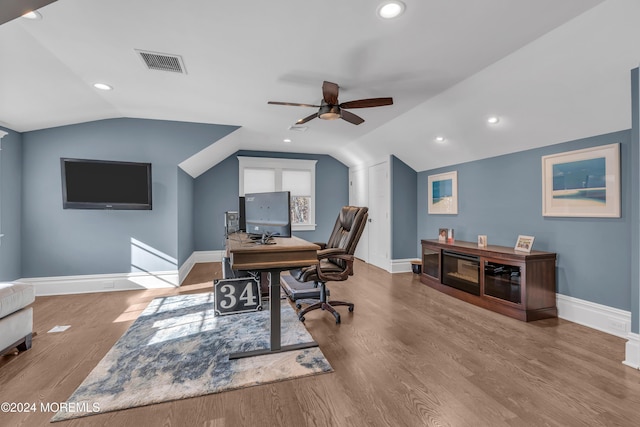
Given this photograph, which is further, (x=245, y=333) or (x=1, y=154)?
(x=1, y=154)

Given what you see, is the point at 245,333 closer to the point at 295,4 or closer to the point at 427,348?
the point at 427,348

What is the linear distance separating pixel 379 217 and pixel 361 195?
934 mm

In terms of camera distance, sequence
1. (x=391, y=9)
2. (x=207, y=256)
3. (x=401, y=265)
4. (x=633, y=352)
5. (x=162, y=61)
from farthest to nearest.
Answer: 1. (x=207, y=256)
2. (x=401, y=265)
3. (x=162, y=61)
4. (x=633, y=352)
5. (x=391, y=9)

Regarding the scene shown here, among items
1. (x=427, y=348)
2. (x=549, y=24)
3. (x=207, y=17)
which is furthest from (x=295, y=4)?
(x=427, y=348)

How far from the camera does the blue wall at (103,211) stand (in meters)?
3.89

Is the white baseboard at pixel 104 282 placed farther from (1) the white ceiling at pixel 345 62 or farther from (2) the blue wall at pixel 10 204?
(1) the white ceiling at pixel 345 62

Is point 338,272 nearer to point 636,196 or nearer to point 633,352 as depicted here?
point 633,352

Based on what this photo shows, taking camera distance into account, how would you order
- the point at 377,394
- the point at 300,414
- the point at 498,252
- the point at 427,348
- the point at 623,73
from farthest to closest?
the point at 498,252, the point at 427,348, the point at 623,73, the point at 377,394, the point at 300,414

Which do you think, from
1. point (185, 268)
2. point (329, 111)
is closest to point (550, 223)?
point (329, 111)

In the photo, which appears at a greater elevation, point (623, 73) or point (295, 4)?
point (295, 4)

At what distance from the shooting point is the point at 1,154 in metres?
3.45

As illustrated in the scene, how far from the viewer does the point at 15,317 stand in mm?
2281

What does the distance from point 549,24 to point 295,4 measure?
6.17 feet

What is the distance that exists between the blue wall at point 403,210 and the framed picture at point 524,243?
7.37ft
